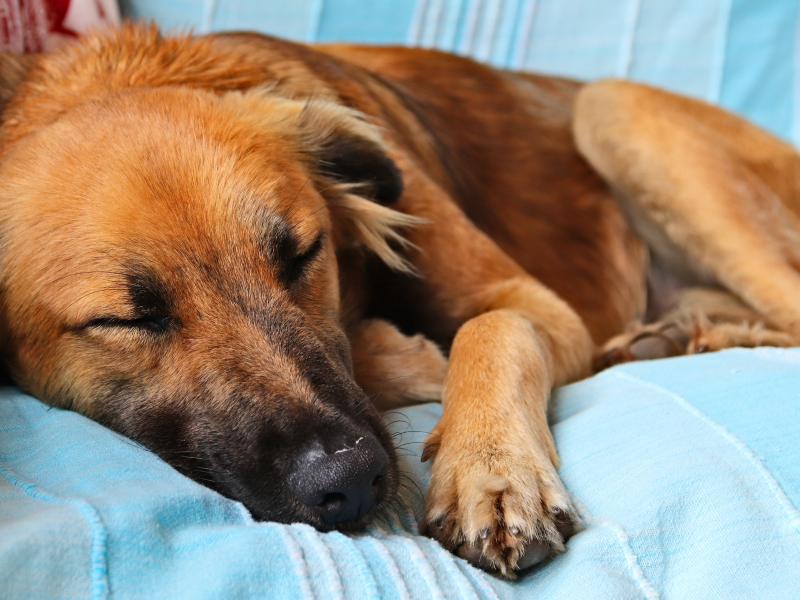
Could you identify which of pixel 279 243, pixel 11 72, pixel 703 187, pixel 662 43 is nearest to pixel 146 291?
pixel 279 243

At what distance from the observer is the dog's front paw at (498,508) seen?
1156mm

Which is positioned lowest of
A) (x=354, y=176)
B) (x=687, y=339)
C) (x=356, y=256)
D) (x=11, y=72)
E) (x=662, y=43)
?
(x=687, y=339)

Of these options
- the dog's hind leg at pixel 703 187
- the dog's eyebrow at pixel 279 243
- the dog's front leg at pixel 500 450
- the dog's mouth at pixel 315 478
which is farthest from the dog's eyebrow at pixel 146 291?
the dog's hind leg at pixel 703 187

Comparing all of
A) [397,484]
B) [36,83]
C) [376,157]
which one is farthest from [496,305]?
[36,83]

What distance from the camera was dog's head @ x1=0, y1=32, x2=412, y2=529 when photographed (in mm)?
1221

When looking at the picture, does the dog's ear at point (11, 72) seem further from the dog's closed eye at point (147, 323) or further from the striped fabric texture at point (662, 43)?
the striped fabric texture at point (662, 43)

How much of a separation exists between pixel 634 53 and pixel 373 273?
8.57 feet

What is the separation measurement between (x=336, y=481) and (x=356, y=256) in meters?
1.07

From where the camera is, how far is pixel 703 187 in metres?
2.70

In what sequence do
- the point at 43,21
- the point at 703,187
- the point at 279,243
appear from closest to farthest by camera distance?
the point at 279,243 → the point at 43,21 → the point at 703,187

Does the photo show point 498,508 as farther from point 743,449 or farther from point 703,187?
point 703,187

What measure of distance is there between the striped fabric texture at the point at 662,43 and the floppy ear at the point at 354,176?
2.03 m

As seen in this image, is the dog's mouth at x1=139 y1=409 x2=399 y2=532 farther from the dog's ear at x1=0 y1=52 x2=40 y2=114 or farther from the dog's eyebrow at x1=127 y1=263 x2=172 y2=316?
the dog's ear at x1=0 y1=52 x2=40 y2=114

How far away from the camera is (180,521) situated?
1.04 metres
